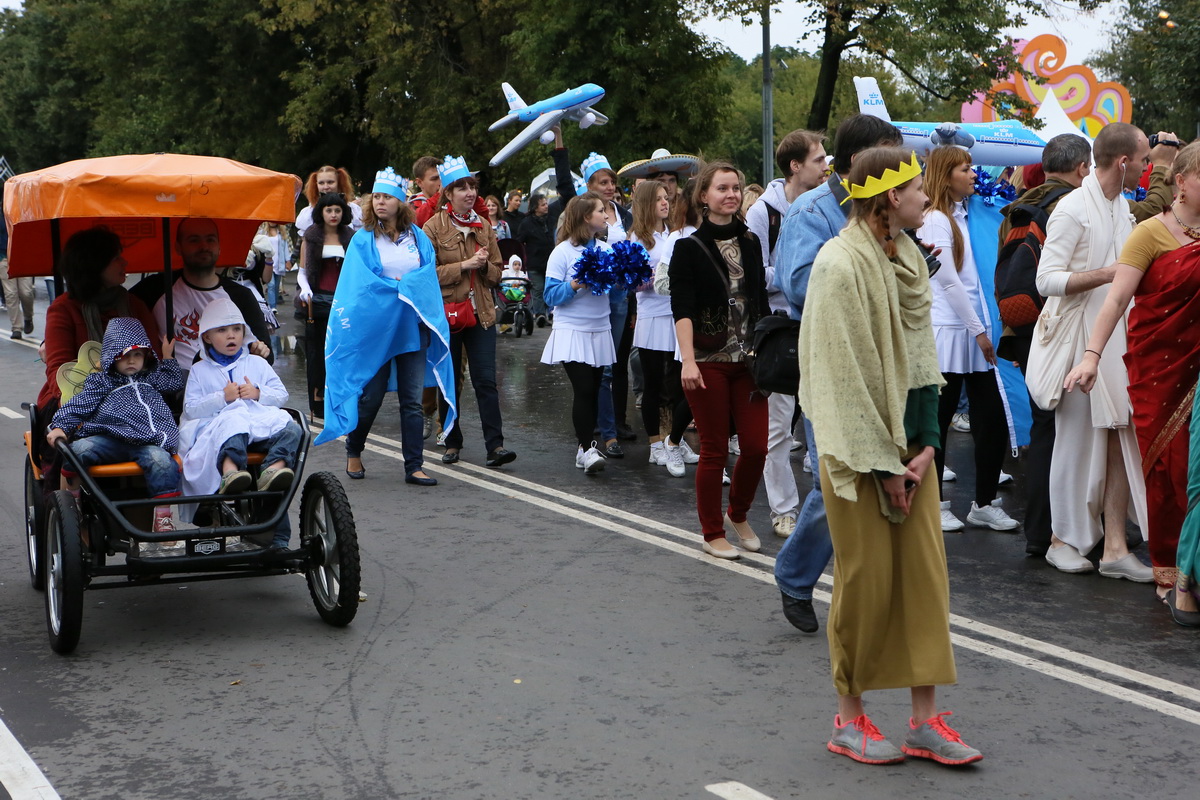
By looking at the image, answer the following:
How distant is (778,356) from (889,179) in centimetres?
139

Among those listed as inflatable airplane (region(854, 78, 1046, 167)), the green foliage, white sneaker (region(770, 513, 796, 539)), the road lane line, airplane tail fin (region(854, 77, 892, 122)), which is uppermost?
the green foliage

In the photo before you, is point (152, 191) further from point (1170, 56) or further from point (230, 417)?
point (1170, 56)

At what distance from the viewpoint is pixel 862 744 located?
14.8 ft

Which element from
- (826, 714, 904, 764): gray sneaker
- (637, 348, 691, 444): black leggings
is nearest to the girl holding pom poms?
(637, 348, 691, 444): black leggings

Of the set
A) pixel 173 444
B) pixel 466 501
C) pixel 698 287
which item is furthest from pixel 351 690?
pixel 466 501

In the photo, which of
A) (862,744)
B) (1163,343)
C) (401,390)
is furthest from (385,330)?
(862,744)

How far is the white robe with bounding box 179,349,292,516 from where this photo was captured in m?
6.15

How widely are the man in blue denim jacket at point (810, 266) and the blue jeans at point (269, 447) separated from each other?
2174 mm

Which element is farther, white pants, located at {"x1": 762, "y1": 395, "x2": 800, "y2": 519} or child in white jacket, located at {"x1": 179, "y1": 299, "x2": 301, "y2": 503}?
white pants, located at {"x1": 762, "y1": 395, "x2": 800, "y2": 519}

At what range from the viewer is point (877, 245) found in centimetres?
452

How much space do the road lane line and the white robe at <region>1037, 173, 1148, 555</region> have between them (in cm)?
323

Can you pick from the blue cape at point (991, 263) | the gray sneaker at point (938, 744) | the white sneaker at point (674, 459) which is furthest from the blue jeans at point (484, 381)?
the gray sneaker at point (938, 744)

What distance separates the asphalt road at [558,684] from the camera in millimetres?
4441

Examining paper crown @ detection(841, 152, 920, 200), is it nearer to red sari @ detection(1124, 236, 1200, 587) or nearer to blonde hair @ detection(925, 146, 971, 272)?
red sari @ detection(1124, 236, 1200, 587)
